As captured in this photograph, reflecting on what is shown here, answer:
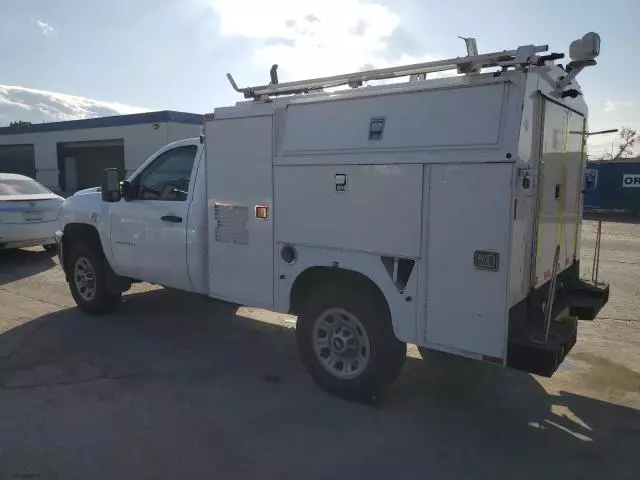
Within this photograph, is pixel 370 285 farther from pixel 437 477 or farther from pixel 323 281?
pixel 437 477

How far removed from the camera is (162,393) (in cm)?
442

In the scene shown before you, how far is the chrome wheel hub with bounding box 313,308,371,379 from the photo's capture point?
4.16 metres

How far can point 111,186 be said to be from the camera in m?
5.98

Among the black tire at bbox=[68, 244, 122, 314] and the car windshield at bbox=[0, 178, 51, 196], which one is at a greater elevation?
the car windshield at bbox=[0, 178, 51, 196]

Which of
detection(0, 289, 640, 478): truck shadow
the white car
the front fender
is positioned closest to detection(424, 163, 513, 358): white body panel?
detection(0, 289, 640, 478): truck shadow

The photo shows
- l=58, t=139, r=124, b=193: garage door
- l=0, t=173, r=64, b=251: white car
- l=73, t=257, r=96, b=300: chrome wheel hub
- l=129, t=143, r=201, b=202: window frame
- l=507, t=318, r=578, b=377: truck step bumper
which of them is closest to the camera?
l=507, t=318, r=578, b=377: truck step bumper

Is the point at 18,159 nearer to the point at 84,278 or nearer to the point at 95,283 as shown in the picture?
the point at 84,278

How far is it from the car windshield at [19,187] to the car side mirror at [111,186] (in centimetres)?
550

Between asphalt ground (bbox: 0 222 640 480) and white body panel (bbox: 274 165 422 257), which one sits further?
white body panel (bbox: 274 165 422 257)

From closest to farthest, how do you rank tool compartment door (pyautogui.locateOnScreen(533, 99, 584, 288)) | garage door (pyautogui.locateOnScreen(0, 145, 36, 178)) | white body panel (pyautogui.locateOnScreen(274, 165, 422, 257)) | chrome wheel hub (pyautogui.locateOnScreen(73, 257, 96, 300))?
white body panel (pyautogui.locateOnScreen(274, 165, 422, 257)) → tool compartment door (pyautogui.locateOnScreen(533, 99, 584, 288)) → chrome wheel hub (pyautogui.locateOnScreen(73, 257, 96, 300)) → garage door (pyautogui.locateOnScreen(0, 145, 36, 178))

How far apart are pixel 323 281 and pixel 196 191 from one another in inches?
69.2

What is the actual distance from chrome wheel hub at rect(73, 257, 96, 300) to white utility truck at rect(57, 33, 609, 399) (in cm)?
176

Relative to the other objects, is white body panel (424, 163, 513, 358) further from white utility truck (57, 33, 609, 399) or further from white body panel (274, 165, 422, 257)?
white body panel (274, 165, 422, 257)

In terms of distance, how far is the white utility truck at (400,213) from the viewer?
135 inches
